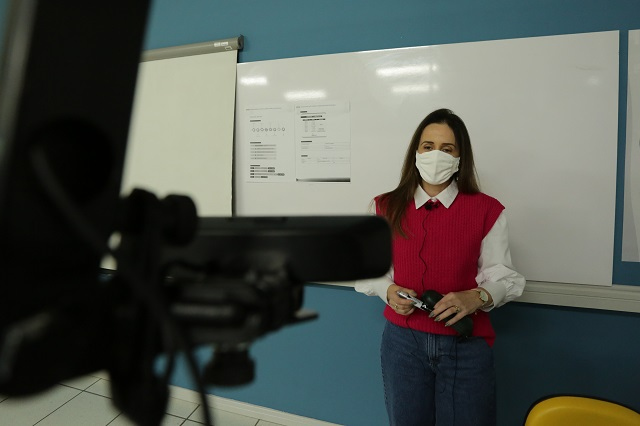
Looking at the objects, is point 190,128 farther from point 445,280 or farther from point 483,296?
point 483,296

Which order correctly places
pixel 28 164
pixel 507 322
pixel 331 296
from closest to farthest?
pixel 28 164 < pixel 507 322 < pixel 331 296

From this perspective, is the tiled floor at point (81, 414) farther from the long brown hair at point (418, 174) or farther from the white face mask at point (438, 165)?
the white face mask at point (438, 165)

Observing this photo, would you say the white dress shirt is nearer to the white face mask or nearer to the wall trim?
the white face mask

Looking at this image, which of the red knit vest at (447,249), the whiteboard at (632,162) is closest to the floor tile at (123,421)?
the red knit vest at (447,249)

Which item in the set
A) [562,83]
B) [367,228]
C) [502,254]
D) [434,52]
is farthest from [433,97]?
[367,228]

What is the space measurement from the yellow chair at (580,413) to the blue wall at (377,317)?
643mm

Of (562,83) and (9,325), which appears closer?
(9,325)

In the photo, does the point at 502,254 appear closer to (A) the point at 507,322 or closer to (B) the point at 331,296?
(A) the point at 507,322

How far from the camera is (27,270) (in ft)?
0.72

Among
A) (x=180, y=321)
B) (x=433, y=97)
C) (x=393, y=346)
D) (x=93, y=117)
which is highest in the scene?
(x=433, y=97)

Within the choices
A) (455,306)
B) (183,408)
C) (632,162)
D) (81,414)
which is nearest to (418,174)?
(455,306)

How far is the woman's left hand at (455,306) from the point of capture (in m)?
1.29

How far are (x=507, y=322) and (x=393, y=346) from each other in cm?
66

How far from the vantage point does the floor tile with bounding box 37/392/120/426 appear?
86.5 inches
